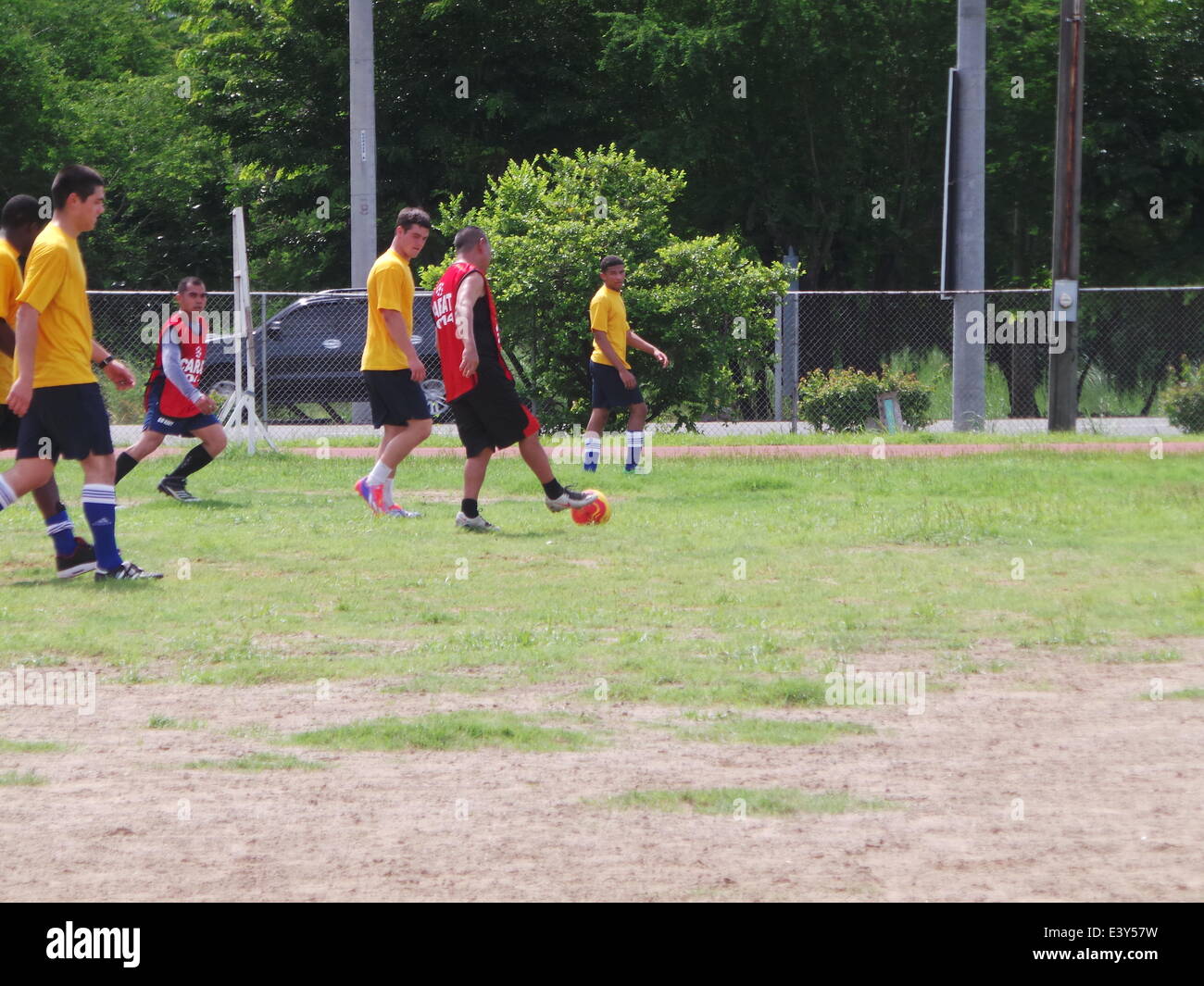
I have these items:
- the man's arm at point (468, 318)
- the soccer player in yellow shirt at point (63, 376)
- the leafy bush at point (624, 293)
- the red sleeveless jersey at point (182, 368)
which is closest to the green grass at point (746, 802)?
the soccer player in yellow shirt at point (63, 376)

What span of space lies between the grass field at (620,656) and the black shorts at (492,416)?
2.13ft

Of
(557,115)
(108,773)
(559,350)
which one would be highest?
(557,115)

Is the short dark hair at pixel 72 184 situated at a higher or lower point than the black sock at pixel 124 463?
higher

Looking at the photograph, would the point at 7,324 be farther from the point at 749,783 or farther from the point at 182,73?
the point at 182,73

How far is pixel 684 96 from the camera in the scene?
31109mm

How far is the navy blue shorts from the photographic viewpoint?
42.2 ft

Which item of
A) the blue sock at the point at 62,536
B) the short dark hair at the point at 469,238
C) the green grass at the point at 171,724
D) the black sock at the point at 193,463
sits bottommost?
the green grass at the point at 171,724

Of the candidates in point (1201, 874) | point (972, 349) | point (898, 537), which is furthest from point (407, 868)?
point (972, 349)

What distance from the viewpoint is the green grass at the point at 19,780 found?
532 centimetres

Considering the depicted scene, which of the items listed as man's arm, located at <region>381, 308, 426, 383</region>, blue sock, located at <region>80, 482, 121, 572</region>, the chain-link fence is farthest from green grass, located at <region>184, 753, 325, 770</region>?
the chain-link fence

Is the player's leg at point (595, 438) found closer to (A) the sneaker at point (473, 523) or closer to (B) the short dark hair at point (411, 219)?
(A) the sneaker at point (473, 523)

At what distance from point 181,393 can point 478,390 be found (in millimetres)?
2724

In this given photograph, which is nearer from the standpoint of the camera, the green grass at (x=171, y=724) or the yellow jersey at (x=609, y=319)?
the green grass at (x=171, y=724)
